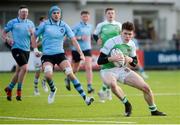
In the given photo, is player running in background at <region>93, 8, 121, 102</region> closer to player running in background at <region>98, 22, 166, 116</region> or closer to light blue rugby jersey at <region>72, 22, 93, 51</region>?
light blue rugby jersey at <region>72, 22, 93, 51</region>

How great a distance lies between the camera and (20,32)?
21625 millimetres

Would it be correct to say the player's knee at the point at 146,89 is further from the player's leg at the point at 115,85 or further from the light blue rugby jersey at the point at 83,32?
the light blue rugby jersey at the point at 83,32

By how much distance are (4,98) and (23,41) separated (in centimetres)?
175

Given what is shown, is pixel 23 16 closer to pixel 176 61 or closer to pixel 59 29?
pixel 59 29

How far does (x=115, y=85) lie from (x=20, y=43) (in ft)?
18.7

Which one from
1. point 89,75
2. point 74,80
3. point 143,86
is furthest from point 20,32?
point 143,86

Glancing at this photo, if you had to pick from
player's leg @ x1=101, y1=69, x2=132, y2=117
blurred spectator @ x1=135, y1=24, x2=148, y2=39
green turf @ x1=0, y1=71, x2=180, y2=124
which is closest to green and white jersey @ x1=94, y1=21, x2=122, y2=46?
green turf @ x1=0, y1=71, x2=180, y2=124

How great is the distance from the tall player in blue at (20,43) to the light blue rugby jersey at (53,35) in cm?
189

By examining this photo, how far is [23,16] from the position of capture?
70.9ft

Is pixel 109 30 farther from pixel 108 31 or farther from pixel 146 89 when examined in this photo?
pixel 146 89

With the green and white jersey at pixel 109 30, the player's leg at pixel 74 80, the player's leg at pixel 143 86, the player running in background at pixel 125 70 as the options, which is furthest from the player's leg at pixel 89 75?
the player's leg at pixel 143 86

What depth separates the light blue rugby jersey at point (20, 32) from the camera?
21484 millimetres

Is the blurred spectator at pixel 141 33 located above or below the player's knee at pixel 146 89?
below

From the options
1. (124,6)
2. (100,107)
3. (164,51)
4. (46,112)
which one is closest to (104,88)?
(100,107)
